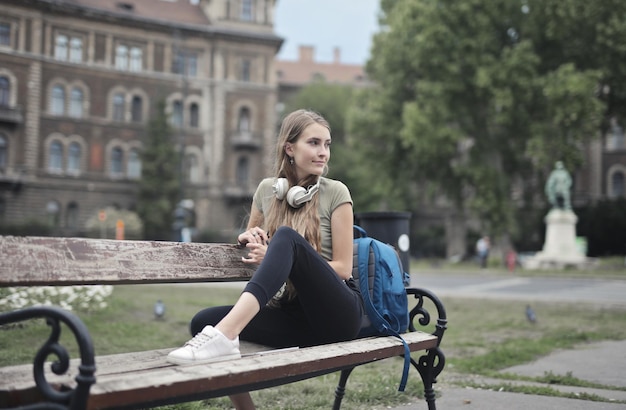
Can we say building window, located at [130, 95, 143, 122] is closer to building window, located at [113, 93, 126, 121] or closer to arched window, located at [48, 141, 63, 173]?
building window, located at [113, 93, 126, 121]

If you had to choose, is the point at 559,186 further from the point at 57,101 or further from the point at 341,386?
the point at 57,101

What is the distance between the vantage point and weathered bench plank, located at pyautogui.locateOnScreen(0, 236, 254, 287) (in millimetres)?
2480

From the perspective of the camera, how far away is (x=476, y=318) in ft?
34.1

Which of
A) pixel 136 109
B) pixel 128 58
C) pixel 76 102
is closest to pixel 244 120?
pixel 136 109

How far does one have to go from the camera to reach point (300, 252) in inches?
128

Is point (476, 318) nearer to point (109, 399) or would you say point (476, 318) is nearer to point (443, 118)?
point (109, 399)

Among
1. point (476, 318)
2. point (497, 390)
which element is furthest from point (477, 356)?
point (476, 318)

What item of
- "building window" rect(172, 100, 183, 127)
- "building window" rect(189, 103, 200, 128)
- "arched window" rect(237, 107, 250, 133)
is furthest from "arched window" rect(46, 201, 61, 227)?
"arched window" rect(237, 107, 250, 133)

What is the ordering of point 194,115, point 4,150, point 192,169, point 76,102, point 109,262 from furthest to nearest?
point 194,115 < point 192,169 < point 76,102 < point 4,150 < point 109,262

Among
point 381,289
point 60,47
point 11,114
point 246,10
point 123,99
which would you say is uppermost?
point 246,10

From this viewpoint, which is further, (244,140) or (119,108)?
(244,140)

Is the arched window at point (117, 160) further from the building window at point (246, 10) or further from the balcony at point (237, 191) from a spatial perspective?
the building window at point (246, 10)

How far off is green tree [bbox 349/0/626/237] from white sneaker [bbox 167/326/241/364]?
27.9 m

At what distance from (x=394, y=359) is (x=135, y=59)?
43.7m
